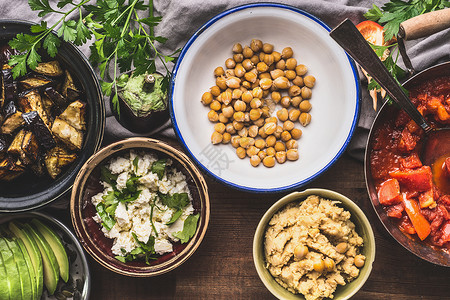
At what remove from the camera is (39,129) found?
2.42m

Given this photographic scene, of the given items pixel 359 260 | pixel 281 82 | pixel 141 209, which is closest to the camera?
pixel 359 260

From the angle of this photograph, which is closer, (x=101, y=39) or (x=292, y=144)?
(x=101, y=39)

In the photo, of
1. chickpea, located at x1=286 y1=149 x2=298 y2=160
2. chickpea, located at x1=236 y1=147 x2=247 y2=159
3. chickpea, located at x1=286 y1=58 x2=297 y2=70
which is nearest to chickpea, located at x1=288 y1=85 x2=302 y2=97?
chickpea, located at x1=286 y1=58 x2=297 y2=70

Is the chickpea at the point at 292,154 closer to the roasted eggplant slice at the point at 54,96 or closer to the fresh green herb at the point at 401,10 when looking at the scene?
the fresh green herb at the point at 401,10

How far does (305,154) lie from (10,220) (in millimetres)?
1676

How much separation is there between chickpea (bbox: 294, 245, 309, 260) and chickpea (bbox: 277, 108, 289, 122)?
73 centimetres

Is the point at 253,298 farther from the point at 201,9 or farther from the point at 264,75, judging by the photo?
the point at 201,9

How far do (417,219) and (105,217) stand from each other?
5.35ft

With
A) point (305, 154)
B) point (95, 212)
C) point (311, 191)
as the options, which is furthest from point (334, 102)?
point (95, 212)

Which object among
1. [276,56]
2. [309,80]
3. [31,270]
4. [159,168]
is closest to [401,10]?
[309,80]

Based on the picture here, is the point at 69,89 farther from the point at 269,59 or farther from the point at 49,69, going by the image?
the point at 269,59

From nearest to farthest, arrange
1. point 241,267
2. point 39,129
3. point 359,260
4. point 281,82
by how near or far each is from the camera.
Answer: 1. point 39,129
2. point 359,260
3. point 281,82
4. point 241,267

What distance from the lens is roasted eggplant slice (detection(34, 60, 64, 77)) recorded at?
97.7 inches

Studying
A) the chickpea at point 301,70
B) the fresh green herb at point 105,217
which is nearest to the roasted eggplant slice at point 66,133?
the fresh green herb at point 105,217
